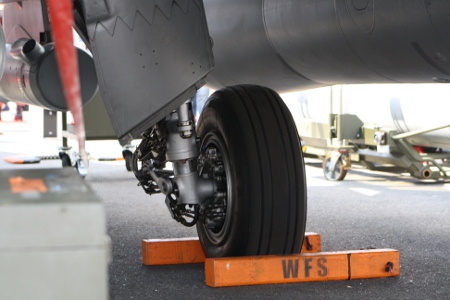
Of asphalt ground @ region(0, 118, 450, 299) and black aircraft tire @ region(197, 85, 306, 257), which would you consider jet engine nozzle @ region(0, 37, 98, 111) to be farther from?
black aircraft tire @ region(197, 85, 306, 257)

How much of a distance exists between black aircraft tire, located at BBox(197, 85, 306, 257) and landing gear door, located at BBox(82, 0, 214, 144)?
53 cm

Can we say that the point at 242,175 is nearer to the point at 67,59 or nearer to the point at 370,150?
the point at 67,59

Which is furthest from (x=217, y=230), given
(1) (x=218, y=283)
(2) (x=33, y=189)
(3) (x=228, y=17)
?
(2) (x=33, y=189)

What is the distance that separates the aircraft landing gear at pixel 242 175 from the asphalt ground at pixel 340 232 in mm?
198

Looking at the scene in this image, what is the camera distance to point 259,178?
2.68 m

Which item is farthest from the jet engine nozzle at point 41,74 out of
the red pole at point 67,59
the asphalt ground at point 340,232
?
the red pole at point 67,59

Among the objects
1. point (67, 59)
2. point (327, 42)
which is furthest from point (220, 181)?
point (67, 59)

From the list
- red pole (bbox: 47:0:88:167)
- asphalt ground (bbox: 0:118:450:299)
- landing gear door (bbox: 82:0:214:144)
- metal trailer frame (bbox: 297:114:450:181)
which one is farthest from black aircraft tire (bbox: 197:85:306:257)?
metal trailer frame (bbox: 297:114:450:181)

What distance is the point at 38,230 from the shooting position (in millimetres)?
838

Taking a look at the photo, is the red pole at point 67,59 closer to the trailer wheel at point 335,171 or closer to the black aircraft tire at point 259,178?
the black aircraft tire at point 259,178

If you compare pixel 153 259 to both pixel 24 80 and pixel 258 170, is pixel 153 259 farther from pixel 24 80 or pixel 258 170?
pixel 24 80

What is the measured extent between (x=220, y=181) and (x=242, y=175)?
0.13 metres

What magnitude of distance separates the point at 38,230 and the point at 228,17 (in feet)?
7.59

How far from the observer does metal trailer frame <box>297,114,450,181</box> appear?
5980mm
